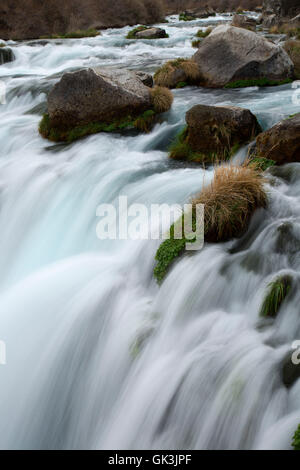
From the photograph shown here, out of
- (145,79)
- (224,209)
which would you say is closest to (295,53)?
(145,79)

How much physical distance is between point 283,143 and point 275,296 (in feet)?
9.33

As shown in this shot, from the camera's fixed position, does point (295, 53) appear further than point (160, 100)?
Yes

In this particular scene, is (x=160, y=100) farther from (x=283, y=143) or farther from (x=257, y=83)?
(x=283, y=143)

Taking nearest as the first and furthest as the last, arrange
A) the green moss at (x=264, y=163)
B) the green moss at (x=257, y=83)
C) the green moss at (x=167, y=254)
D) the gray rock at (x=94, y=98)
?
the green moss at (x=167, y=254)
the green moss at (x=264, y=163)
the gray rock at (x=94, y=98)
the green moss at (x=257, y=83)

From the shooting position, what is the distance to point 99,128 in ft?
28.8

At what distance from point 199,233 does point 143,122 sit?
4.61 meters

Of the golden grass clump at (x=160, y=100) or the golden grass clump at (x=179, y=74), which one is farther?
the golden grass clump at (x=179, y=74)

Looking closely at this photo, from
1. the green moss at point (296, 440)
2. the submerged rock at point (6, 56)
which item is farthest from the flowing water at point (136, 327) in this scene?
the submerged rock at point (6, 56)

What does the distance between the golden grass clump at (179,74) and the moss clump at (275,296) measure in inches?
336

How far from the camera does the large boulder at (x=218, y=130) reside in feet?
22.9

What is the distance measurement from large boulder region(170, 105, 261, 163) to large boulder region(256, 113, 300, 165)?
2.61 ft

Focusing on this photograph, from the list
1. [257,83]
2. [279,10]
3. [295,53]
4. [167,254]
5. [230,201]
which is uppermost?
[279,10]

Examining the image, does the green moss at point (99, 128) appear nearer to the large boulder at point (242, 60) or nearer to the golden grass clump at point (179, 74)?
the golden grass clump at point (179, 74)
